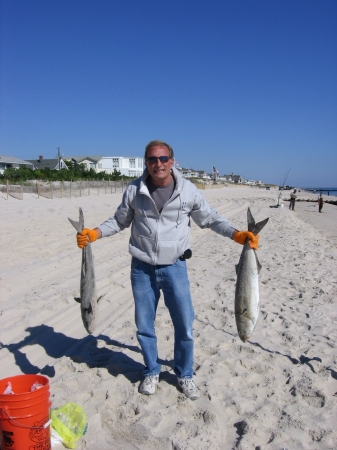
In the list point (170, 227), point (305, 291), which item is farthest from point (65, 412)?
point (305, 291)

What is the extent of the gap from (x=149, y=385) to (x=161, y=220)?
161 cm

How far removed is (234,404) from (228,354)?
0.98m

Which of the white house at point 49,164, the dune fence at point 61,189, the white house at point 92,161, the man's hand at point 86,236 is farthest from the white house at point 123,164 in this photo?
the man's hand at point 86,236

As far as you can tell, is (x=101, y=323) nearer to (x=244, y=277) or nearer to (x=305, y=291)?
(x=244, y=277)

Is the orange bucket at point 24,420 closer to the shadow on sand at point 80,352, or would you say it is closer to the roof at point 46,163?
the shadow on sand at point 80,352

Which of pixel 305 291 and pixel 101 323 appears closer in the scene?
pixel 101 323

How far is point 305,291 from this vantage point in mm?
7246

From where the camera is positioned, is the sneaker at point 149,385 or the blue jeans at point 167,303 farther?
the sneaker at point 149,385

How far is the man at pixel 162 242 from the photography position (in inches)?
139

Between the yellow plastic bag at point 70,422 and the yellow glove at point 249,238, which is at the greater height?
the yellow glove at point 249,238

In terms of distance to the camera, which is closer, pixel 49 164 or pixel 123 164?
pixel 49 164

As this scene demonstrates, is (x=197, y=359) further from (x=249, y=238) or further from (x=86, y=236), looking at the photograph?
(x=86, y=236)

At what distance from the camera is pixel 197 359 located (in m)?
4.44

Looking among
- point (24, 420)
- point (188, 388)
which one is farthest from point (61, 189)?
point (24, 420)
